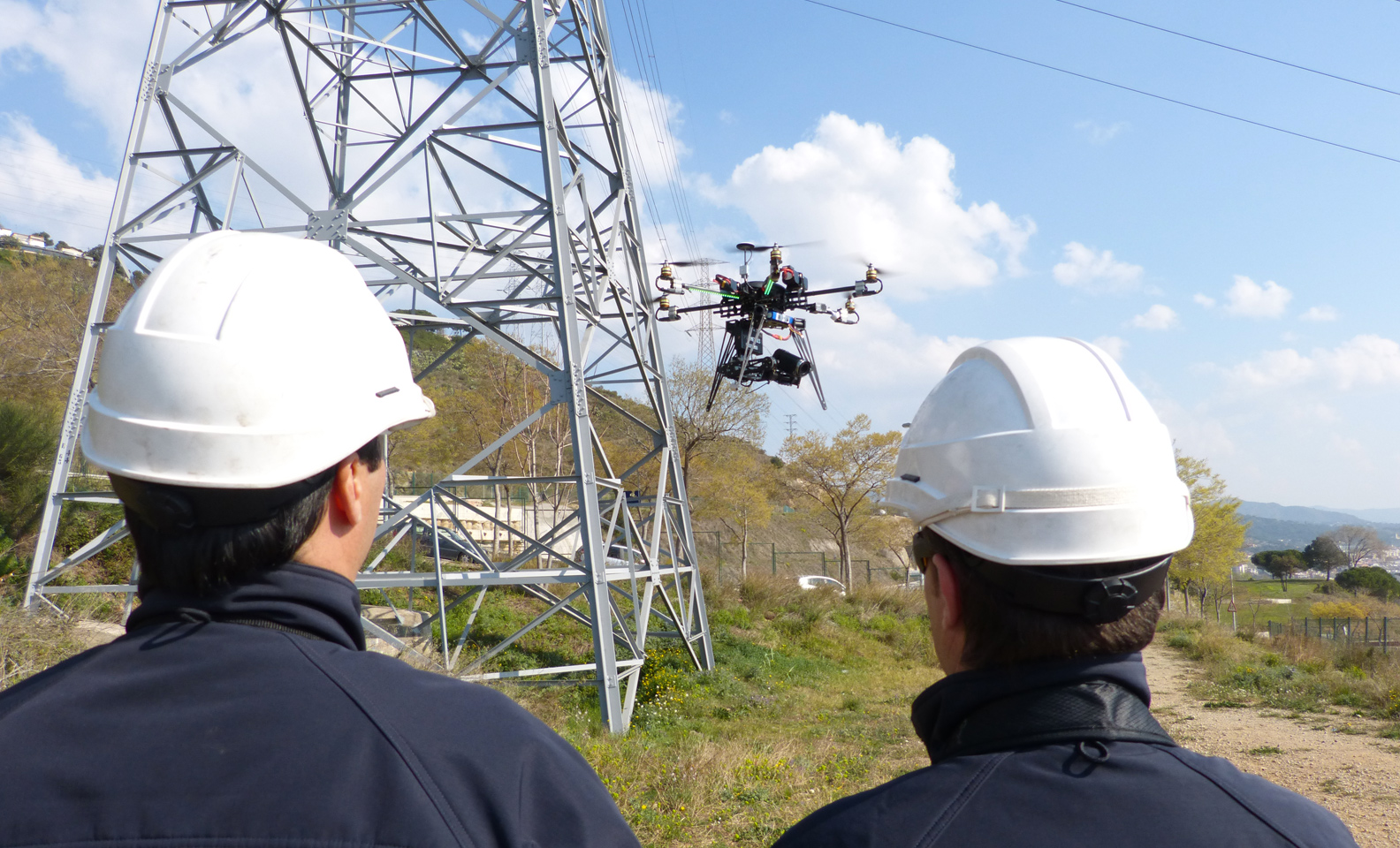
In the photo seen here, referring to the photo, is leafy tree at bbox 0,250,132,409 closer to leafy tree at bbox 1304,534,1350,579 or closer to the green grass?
the green grass

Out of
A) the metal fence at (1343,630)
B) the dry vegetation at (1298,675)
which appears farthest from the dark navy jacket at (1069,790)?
the metal fence at (1343,630)

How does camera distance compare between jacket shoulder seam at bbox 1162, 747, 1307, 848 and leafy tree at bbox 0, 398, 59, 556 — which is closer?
jacket shoulder seam at bbox 1162, 747, 1307, 848

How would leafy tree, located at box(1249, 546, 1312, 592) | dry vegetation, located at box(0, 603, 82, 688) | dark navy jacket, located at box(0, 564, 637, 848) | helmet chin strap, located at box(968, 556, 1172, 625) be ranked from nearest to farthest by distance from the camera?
dark navy jacket, located at box(0, 564, 637, 848), helmet chin strap, located at box(968, 556, 1172, 625), dry vegetation, located at box(0, 603, 82, 688), leafy tree, located at box(1249, 546, 1312, 592)

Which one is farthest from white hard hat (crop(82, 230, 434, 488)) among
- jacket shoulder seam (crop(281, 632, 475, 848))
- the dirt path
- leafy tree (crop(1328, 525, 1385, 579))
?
leafy tree (crop(1328, 525, 1385, 579))

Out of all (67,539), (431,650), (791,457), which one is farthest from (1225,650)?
(67,539)

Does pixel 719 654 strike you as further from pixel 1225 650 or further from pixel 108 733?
pixel 108 733

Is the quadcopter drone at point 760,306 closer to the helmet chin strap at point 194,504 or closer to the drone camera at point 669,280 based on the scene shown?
the drone camera at point 669,280
